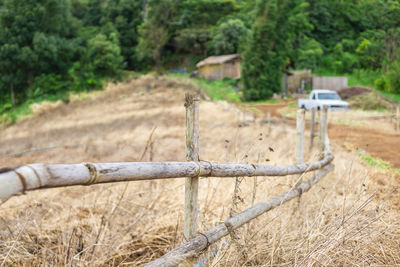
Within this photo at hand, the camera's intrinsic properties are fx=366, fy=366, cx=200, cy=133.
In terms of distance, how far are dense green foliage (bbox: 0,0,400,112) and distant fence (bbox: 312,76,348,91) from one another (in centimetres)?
286

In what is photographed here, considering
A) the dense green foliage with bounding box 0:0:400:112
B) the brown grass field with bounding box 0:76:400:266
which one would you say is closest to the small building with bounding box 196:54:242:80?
the dense green foliage with bounding box 0:0:400:112

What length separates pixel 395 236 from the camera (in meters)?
2.68

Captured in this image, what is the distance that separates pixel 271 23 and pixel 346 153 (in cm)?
1929

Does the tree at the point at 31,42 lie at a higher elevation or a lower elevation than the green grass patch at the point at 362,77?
higher

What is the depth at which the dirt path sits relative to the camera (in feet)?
21.4

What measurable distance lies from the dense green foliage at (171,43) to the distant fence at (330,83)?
2856mm

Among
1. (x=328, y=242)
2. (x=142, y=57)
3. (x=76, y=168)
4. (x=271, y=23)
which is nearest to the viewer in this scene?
(x=76, y=168)

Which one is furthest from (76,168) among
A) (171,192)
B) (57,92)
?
(57,92)

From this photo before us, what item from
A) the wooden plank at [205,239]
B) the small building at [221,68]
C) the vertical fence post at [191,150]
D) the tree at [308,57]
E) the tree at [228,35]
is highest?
the tree at [228,35]

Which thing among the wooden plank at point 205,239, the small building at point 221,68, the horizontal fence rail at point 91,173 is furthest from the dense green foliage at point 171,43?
the horizontal fence rail at point 91,173

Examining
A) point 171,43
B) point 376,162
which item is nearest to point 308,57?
point 171,43

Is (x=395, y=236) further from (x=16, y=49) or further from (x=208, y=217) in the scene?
(x=16, y=49)

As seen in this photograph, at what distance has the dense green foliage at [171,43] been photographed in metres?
25.5

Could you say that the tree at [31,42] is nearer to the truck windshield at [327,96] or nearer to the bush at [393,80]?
the truck windshield at [327,96]
